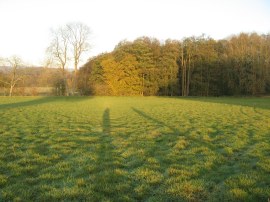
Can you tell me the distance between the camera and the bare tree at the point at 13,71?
5594 cm

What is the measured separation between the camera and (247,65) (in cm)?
5088

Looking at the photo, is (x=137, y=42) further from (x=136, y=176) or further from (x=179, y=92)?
(x=136, y=176)

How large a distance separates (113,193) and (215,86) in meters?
53.0

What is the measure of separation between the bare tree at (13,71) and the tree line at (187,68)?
14.2 metres

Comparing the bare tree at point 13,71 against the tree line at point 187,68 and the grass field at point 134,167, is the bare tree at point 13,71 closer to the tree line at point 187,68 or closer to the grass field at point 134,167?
the tree line at point 187,68

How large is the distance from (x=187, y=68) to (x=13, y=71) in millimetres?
38567

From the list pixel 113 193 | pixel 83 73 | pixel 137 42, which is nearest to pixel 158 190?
pixel 113 193

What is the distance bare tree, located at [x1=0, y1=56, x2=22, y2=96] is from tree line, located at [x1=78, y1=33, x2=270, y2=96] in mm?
Answer: 14248

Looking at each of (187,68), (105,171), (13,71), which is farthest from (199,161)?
(13,71)

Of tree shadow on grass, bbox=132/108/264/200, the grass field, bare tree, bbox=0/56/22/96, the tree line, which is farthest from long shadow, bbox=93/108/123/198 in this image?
bare tree, bbox=0/56/22/96

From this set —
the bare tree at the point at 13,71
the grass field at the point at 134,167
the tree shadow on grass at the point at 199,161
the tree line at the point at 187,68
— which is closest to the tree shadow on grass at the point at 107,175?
the grass field at the point at 134,167

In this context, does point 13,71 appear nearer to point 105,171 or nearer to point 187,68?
point 187,68

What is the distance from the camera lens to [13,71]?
56.3 m

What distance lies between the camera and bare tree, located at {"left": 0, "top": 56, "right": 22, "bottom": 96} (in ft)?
184
